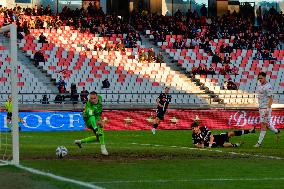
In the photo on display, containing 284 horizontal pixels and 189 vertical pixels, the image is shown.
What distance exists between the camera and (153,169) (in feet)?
54.2

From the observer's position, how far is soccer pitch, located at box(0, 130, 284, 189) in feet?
45.3

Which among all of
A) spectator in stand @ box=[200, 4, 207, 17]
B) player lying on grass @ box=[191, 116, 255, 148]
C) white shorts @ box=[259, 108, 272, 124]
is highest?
spectator in stand @ box=[200, 4, 207, 17]

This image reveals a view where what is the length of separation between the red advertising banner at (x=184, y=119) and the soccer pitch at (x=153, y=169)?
18.2m

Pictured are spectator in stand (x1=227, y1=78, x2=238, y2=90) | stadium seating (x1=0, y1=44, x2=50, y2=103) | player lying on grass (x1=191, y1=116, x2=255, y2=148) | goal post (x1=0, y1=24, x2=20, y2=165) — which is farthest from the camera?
spectator in stand (x1=227, y1=78, x2=238, y2=90)

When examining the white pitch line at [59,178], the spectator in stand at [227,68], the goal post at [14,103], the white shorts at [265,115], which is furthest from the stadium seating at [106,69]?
the white pitch line at [59,178]

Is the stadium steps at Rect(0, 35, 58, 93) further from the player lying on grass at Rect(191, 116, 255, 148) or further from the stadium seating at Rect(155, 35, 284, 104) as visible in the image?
the player lying on grass at Rect(191, 116, 255, 148)

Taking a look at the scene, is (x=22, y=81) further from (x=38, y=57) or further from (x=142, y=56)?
(x=142, y=56)

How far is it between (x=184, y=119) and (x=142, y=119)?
2.06 metres

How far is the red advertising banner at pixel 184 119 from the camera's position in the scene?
136 feet

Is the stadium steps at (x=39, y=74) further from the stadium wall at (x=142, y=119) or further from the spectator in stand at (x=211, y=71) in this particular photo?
the spectator in stand at (x=211, y=71)

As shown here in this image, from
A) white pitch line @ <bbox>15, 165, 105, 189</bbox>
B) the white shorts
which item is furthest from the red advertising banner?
white pitch line @ <bbox>15, 165, 105, 189</bbox>

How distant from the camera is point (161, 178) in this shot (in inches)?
579

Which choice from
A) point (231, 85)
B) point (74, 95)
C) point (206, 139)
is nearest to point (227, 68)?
point (231, 85)

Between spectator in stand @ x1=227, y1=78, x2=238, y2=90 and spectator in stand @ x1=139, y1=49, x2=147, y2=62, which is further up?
spectator in stand @ x1=139, y1=49, x2=147, y2=62
